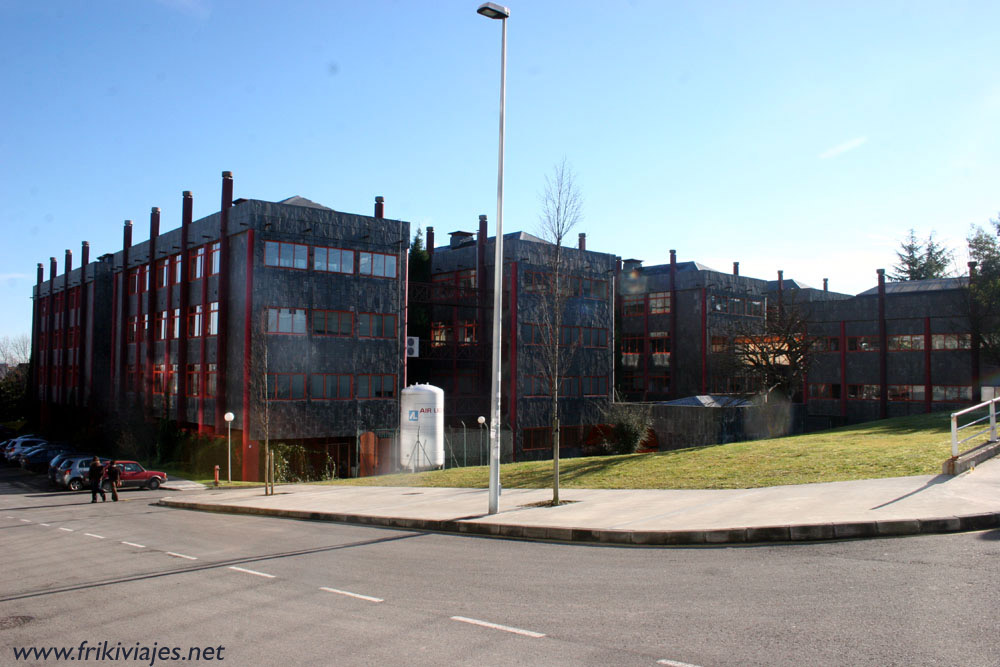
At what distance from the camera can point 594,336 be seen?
4869 cm

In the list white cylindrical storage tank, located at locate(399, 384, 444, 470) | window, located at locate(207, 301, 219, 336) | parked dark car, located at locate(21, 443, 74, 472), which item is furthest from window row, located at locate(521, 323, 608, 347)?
parked dark car, located at locate(21, 443, 74, 472)

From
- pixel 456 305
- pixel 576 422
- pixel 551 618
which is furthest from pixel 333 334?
pixel 551 618

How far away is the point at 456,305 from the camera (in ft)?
151

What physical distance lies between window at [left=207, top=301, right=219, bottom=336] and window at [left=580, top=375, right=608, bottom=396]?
2287cm

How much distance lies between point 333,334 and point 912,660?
34403 millimetres

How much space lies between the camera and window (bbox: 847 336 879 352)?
168 feet

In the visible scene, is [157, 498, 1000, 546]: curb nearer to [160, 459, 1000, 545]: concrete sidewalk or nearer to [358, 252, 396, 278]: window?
[160, 459, 1000, 545]: concrete sidewalk

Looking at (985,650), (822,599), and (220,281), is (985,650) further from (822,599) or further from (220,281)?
(220,281)

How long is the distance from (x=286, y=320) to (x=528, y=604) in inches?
1213

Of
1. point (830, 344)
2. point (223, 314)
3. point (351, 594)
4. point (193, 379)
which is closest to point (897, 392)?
point (830, 344)

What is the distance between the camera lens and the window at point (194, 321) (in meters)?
39.8

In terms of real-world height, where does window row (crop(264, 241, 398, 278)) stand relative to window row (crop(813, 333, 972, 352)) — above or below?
above

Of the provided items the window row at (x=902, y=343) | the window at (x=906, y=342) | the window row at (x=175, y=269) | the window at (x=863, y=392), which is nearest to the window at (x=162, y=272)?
the window row at (x=175, y=269)

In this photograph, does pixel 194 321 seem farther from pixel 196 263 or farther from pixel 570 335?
pixel 570 335
